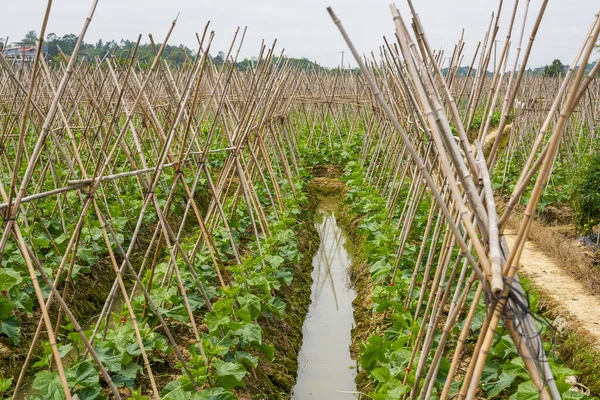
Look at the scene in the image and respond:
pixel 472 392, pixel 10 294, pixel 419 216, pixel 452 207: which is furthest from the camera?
pixel 419 216

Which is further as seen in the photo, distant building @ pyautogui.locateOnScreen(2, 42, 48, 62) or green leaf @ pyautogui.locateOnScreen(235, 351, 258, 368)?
distant building @ pyautogui.locateOnScreen(2, 42, 48, 62)

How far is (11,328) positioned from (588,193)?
269 inches

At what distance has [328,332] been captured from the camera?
6.80 m

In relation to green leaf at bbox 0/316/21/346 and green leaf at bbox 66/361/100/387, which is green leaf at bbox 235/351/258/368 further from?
green leaf at bbox 0/316/21/346

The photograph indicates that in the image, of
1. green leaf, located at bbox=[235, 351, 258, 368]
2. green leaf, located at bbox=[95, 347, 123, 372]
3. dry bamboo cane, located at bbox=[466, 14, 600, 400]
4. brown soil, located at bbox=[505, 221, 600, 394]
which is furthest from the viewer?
brown soil, located at bbox=[505, 221, 600, 394]

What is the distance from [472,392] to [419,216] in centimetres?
627

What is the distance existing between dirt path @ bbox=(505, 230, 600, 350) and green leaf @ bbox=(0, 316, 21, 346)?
4853 mm

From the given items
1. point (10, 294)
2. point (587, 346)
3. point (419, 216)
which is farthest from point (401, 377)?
point (419, 216)

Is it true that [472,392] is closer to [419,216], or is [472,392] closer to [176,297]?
[176,297]

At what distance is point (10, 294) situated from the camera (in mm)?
5102

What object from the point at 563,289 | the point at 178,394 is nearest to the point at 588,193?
the point at 563,289

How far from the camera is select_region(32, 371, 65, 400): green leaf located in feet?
11.4

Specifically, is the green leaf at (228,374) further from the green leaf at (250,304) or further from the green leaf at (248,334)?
the green leaf at (250,304)

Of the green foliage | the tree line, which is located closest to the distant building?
the tree line
